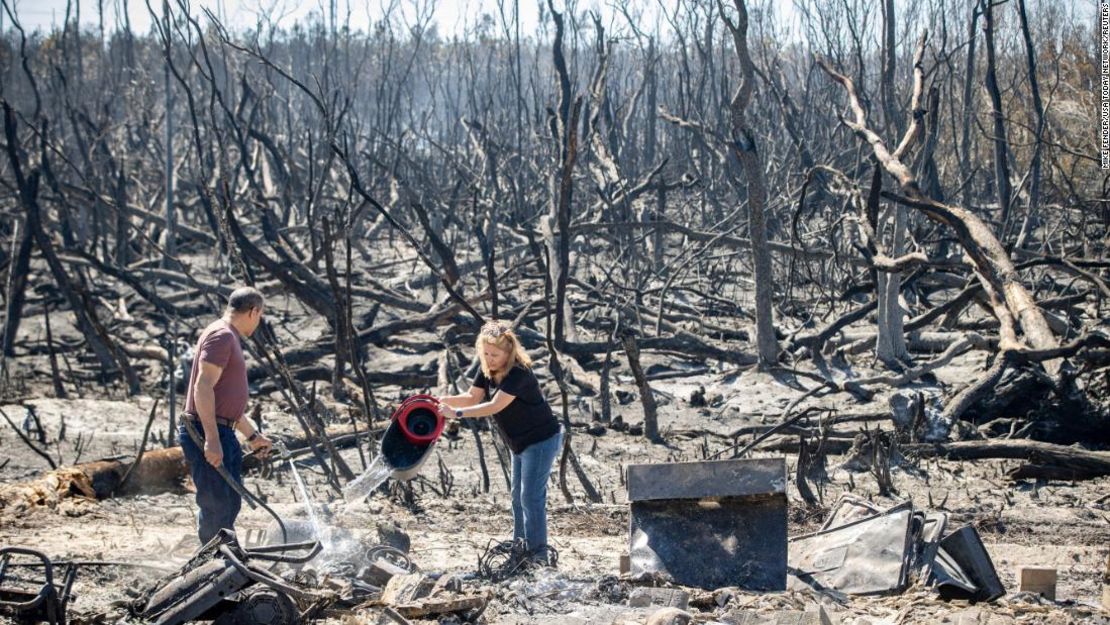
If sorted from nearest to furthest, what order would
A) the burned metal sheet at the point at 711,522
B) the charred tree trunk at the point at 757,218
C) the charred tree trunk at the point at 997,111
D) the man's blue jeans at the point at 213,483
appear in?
1. the man's blue jeans at the point at 213,483
2. the burned metal sheet at the point at 711,522
3. the charred tree trunk at the point at 757,218
4. the charred tree trunk at the point at 997,111

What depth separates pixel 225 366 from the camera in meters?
4.80

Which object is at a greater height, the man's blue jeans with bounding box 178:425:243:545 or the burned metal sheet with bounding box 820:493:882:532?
the man's blue jeans with bounding box 178:425:243:545

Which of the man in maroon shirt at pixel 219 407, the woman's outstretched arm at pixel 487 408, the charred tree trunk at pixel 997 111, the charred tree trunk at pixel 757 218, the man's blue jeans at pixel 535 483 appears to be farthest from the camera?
the charred tree trunk at pixel 997 111

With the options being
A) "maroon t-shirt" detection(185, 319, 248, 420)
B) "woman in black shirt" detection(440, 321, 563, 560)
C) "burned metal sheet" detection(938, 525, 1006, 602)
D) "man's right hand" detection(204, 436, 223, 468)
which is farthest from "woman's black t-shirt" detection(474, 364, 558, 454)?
"burned metal sheet" detection(938, 525, 1006, 602)

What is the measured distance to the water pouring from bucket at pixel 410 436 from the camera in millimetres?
5328

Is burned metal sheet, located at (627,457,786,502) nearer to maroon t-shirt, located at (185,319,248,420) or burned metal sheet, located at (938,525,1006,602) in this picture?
burned metal sheet, located at (938,525,1006,602)

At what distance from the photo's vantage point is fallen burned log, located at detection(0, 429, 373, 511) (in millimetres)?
6262

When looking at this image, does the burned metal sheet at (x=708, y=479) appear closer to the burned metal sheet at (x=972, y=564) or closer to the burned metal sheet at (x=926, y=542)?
the burned metal sheet at (x=926, y=542)

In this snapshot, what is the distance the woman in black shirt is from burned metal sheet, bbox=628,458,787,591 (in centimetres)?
41

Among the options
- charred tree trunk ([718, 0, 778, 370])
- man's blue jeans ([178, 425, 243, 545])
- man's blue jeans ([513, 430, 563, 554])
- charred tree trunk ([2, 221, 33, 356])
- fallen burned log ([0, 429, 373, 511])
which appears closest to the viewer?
man's blue jeans ([178, 425, 243, 545])

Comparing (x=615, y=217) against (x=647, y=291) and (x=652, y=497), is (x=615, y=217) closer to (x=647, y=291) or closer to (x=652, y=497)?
(x=647, y=291)

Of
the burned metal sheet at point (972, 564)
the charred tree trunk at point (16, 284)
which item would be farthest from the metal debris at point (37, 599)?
the charred tree trunk at point (16, 284)

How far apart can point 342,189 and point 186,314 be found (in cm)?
604

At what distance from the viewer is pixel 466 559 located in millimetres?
5719
